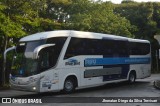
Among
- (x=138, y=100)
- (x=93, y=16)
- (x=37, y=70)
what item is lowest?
(x=138, y=100)

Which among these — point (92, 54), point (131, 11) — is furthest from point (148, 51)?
point (131, 11)

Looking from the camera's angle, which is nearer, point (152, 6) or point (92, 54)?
point (92, 54)

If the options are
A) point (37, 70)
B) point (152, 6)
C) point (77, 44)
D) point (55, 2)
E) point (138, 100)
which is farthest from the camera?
point (152, 6)

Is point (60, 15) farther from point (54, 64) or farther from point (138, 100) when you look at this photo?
point (138, 100)

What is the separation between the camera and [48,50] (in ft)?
60.6

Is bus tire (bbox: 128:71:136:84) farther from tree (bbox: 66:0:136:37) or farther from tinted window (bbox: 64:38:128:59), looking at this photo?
tree (bbox: 66:0:136:37)

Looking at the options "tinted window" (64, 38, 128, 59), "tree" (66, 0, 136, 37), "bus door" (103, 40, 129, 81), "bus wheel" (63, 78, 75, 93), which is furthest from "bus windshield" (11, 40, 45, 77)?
"tree" (66, 0, 136, 37)

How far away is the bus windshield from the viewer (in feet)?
59.1

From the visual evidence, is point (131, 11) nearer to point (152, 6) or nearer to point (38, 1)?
point (152, 6)

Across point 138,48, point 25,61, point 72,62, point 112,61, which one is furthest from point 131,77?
point 25,61

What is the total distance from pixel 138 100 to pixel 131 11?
A: 41022 mm

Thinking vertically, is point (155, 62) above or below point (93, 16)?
below

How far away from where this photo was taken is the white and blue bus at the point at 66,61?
18.0 metres

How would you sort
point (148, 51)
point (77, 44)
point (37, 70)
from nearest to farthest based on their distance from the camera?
point (37, 70)
point (77, 44)
point (148, 51)
